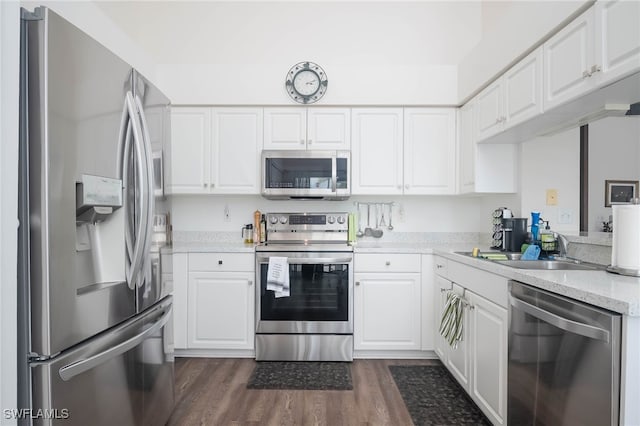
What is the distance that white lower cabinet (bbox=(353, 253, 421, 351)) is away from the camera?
8.91 feet

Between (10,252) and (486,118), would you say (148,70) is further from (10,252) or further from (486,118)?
(486,118)

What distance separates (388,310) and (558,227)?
4.47ft

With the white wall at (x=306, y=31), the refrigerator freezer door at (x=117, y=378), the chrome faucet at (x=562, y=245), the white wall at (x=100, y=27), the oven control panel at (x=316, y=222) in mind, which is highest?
the white wall at (x=306, y=31)

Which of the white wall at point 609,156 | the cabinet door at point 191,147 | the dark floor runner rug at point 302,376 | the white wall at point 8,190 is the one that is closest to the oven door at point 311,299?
the dark floor runner rug at point 302,376

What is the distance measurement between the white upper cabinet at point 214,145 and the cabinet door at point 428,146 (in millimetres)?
1323

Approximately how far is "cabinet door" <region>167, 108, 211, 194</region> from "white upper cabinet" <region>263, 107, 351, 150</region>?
0.54 m

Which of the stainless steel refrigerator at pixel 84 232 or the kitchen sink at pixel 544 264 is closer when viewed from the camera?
the stainless steel refrigerator at pixel 84 232

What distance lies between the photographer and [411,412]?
Result: 2.00 metres

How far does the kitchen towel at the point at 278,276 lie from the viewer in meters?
2.63

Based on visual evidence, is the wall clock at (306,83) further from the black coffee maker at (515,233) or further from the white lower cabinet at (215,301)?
the black coffee maker at (515,233)

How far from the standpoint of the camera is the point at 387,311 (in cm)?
271

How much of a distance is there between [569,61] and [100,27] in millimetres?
2915

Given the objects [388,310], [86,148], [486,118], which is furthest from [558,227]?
[86,148]

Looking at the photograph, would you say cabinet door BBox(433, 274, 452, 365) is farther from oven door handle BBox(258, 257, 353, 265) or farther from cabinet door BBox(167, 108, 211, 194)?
cabinet door BBox(167, 108, 211, 194)
